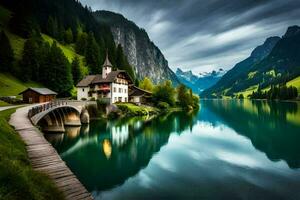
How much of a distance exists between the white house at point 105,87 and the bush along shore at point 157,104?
4.67m

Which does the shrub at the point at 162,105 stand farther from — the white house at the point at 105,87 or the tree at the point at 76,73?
the tree at the point at 76,73

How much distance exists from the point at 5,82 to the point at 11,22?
4856 cm

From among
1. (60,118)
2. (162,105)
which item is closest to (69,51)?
(162,105)

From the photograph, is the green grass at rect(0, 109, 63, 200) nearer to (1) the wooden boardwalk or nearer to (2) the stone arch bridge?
(1) the wooden boardwalk

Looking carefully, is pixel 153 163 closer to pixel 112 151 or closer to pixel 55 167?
pixel 112 151

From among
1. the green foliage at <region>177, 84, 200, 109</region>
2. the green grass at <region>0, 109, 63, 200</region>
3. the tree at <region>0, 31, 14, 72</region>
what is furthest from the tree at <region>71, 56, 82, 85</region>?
the green grass at <region>0, 109, 63, 200</region>

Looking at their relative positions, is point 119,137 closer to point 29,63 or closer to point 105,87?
point 105,87

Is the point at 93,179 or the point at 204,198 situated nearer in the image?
the point at 204,198

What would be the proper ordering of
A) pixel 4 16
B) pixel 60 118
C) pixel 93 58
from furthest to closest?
pixel 93 58 → pixel 4 16 → pixel 60 118

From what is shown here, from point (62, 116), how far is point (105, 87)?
2750 cm

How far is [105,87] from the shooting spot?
78.2 meters

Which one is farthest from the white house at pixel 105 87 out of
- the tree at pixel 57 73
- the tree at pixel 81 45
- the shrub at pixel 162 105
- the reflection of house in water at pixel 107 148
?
the tree at pixel 81 45

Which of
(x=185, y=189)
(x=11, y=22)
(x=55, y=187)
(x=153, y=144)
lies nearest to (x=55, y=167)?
(x=55, y=187)

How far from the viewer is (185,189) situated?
17.7 m
